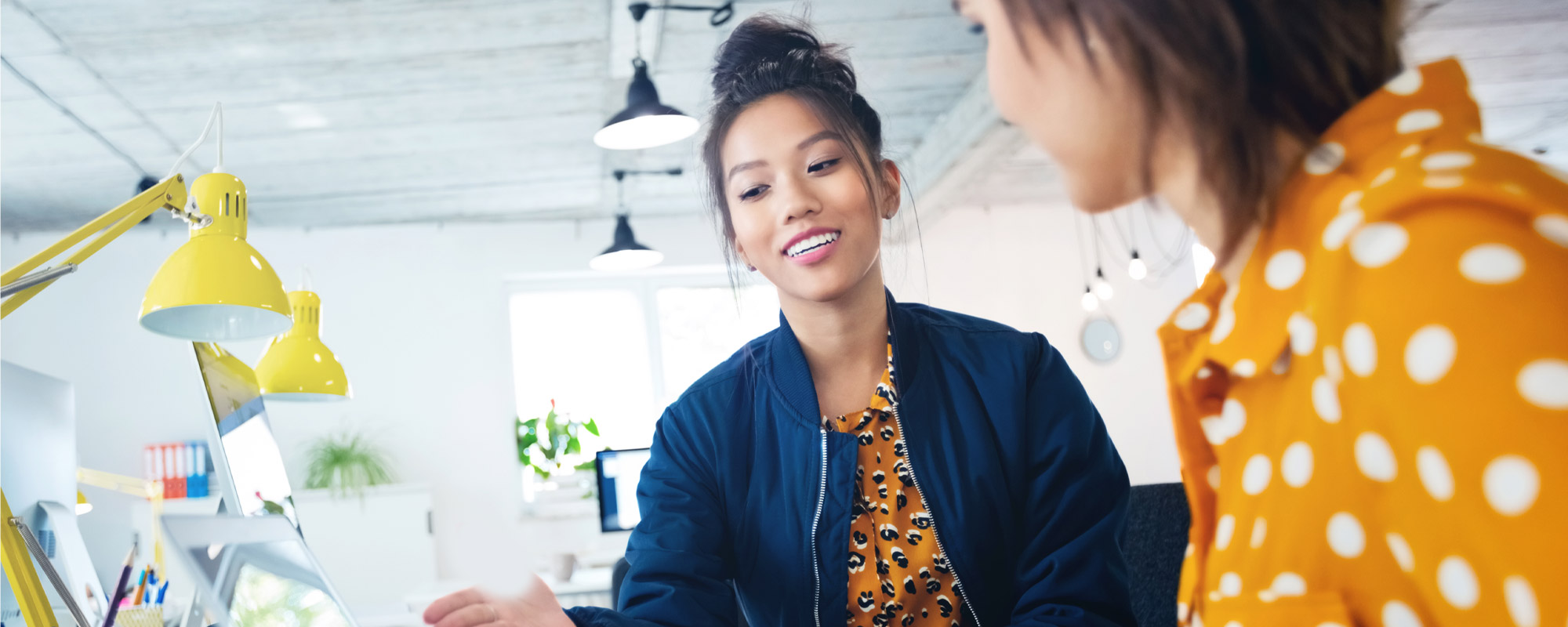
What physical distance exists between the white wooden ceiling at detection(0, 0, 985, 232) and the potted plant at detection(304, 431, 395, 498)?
1.44m

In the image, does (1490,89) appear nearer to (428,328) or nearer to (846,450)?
(846,450)

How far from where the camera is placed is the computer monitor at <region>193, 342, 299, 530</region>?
986 mm

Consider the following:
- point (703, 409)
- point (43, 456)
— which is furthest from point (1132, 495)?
point (43, 456)

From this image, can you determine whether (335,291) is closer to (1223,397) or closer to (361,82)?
(361,82)

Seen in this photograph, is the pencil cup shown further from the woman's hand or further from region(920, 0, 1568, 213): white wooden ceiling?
region(920, 0, 1568, 213): white wooden ceiling

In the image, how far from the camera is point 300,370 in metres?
1.93

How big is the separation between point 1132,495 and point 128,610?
182 cm

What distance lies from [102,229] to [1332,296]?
1.30 m

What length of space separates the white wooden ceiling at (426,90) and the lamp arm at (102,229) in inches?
77.1

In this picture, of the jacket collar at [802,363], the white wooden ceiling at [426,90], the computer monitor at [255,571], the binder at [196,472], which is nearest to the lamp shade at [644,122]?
the white wooden ceiling at [426,90]

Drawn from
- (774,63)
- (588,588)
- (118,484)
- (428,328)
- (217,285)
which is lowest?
(588,588)

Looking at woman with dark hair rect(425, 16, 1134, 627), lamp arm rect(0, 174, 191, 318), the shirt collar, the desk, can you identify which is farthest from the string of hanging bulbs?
the shirt collar

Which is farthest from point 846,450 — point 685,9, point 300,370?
point 685,9

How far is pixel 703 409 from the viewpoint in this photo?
114 cm
